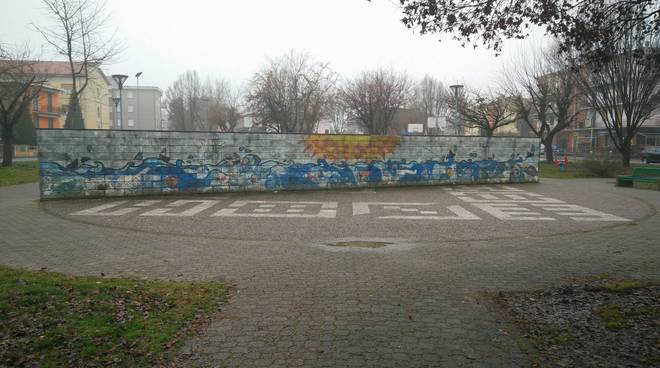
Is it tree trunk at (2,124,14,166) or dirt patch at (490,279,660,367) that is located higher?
tree trunk at (2,124,14,166)

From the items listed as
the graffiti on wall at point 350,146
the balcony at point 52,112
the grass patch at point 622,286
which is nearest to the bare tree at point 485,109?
the graffiti on wall at point 350,146

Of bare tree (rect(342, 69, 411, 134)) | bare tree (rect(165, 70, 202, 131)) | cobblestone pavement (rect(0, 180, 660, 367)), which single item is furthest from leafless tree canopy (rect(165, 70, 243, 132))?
cobblestone pavement (rect(0, 180, 660, 367))

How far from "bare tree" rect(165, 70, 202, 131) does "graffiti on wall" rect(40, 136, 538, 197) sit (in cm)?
3955

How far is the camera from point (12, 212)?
1220 cm

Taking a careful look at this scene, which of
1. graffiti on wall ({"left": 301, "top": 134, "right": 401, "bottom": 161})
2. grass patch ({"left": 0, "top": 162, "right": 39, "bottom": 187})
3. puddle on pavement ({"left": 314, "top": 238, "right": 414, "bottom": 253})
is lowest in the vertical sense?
puddle on pavement ({"left": 314, "top": 238, "right": 414, "bottom": 253})

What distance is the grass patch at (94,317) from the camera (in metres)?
3.75

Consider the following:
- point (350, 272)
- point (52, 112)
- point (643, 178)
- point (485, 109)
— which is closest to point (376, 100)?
point (485, 109)

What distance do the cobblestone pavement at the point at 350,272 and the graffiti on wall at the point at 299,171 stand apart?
9.78 ft

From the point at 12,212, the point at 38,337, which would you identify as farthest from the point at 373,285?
the point at 12,212

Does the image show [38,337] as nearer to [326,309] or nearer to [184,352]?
[184,352]

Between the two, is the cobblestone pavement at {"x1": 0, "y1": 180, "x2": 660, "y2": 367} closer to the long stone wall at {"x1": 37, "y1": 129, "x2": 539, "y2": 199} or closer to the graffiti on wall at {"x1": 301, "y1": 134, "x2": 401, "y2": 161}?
the long stone wall at {"x1": 37, "y1": 129, "x2": 539, "y2": 199}

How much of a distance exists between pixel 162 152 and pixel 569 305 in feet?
45.3

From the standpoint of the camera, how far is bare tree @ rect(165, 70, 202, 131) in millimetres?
55938

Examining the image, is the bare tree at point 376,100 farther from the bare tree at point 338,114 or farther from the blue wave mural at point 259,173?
the blue wave mural at point 259,173
